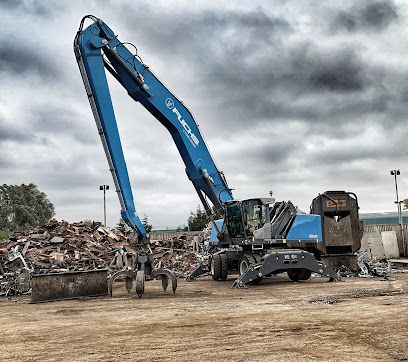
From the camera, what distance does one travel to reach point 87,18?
15.9m

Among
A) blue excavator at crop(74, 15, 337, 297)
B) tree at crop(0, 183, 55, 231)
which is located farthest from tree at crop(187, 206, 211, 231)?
blue excavator at crop(74, 15, 337, 297)

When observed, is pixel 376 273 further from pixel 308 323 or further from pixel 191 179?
pixel 308 323

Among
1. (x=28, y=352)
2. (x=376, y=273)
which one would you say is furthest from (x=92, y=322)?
(x=376, y=273)

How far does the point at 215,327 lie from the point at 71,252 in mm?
14782

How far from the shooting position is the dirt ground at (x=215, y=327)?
679 cm

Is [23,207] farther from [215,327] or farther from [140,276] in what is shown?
A: [215,327]

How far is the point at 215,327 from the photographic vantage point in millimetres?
8672

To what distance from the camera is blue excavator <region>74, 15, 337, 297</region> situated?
15.1m

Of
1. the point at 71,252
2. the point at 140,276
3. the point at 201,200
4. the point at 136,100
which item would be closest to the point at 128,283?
the point at 140,276

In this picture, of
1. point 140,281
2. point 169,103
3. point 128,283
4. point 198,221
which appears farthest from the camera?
point 198,221

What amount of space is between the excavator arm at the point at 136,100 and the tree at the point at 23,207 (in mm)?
46911

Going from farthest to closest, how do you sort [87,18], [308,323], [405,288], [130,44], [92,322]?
[130,44] < [87,18] < [405,288] < [92,322] < [308,323]

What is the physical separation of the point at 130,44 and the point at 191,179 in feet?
17.3

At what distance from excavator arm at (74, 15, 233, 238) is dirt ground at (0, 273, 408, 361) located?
11.8 ft
